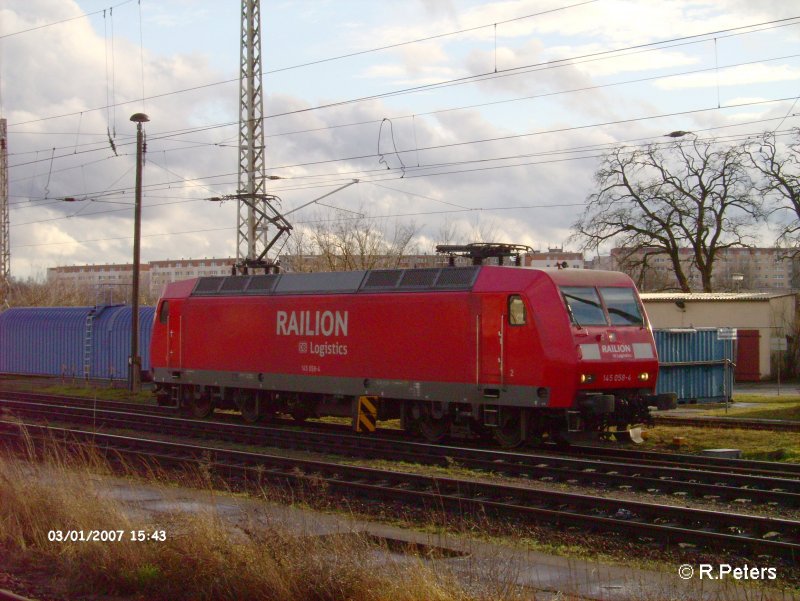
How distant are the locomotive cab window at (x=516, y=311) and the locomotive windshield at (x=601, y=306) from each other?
0.75 metres

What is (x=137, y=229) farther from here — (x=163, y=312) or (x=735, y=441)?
(x=735, y=441)

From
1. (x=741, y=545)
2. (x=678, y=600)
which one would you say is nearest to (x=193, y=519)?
(x=678, y=600)

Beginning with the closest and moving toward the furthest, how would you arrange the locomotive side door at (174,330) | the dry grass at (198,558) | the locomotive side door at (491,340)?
the dry grass at (198,558), the locomotive side door at (491,340), the locomotive side door at (174,330)

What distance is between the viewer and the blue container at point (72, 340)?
37.6 m

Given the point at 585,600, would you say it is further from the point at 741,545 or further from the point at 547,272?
the point at 547,272

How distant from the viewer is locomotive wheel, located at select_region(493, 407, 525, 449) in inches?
677

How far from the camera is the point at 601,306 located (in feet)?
55.8

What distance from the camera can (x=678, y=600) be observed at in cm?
689

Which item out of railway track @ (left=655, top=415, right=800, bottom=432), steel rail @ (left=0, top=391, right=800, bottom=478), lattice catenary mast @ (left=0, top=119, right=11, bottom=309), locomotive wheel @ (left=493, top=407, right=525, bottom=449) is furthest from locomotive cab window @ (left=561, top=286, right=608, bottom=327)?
lattice catenary mast @ (left=0, top=119, right=11, bottom=309)

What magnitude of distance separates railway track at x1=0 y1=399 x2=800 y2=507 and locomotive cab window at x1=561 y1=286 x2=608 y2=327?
2.40 meters

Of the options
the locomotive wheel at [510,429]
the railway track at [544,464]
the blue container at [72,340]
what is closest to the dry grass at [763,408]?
the railway track at [544,464]

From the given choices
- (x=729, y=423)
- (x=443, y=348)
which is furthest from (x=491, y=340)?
(x=729, y=423)

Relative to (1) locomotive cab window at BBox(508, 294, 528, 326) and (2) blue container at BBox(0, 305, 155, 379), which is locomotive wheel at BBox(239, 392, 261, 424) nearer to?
(1) locomotive cab window at BBox(508, 294, 528, 326)

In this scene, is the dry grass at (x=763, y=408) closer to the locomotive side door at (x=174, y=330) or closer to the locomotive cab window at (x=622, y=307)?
the locomotive cab window at (x=622, y=307)
